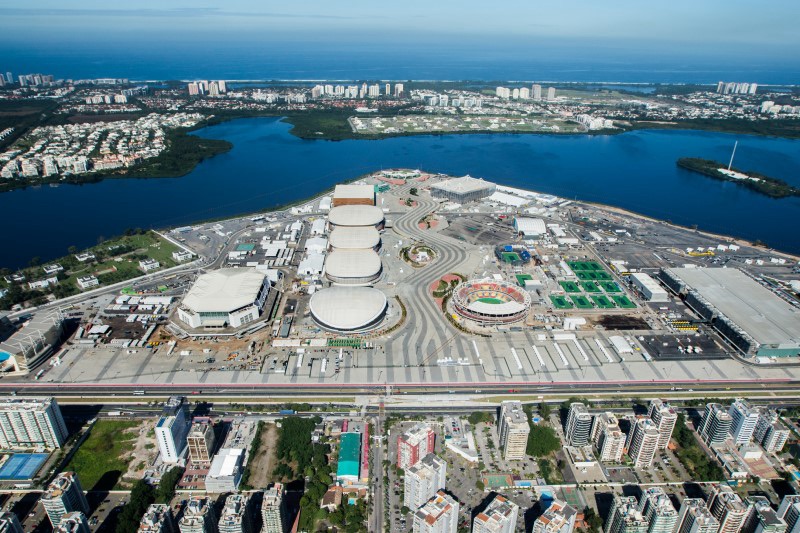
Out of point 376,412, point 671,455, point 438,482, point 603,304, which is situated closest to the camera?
point 438,482

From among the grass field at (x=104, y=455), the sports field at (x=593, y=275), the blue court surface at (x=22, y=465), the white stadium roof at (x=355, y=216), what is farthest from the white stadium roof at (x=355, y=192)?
the blue court surface at (x=22, y=465)

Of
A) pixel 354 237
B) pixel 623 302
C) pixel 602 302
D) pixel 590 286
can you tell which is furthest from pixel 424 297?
pixel 623 302

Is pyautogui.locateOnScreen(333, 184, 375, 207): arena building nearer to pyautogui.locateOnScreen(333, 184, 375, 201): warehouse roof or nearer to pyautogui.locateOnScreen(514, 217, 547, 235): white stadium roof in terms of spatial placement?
pyautogui.locateOnScreen(333, 184, 375, 201): warehouse roof

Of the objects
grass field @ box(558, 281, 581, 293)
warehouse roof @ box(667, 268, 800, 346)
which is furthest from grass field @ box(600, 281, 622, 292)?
warehouse roof @ box(667, 268, 800, 346)

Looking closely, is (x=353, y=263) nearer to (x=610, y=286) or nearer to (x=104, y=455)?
(x=610, y=286)

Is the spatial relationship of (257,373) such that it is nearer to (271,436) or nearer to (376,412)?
(271,436)

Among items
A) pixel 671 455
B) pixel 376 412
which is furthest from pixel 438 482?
pixel 671 455
